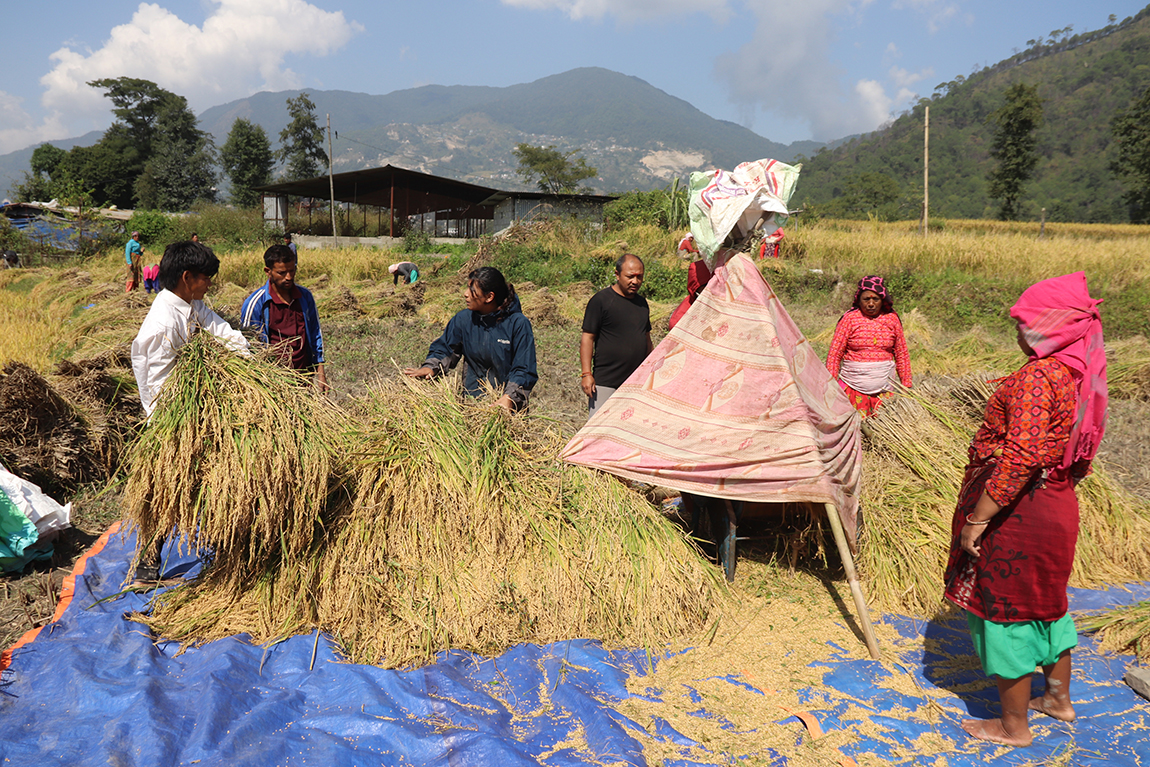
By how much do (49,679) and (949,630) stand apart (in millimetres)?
3743

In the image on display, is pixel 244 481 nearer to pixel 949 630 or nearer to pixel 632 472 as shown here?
pixel 632 472

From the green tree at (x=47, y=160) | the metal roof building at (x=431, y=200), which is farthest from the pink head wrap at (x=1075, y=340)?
the green tree at (x=47, y=160)

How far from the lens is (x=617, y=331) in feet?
12.9

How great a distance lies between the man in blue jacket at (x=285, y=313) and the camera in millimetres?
3400

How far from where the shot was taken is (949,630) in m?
2.93

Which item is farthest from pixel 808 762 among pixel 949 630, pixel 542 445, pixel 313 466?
pixel 313 466

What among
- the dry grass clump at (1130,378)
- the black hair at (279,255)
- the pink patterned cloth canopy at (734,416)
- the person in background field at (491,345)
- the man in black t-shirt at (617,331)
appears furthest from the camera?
the dry grass clump at (1130,378)

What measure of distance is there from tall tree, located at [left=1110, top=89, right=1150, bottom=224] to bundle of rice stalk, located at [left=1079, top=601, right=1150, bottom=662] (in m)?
42.6

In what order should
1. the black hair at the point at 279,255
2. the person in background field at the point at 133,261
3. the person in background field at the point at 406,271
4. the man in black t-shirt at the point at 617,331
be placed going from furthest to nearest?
the person in background field at the point at 406,271 → the person in background field at the point at 133,261 → the man in black t-shirt at the point at 617,331 → the black hair at the point at 279,255

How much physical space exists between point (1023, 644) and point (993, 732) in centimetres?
34

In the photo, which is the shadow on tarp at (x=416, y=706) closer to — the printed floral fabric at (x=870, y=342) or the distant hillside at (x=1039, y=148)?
the printed floral fabric at (x=870, y=342)

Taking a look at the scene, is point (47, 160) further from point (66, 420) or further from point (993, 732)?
point (993, 732)

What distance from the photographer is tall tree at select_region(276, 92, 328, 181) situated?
46531 mm

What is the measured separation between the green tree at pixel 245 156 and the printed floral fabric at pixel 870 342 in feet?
158
